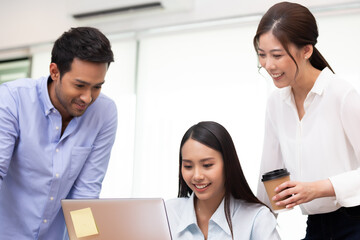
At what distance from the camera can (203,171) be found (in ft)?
5.58

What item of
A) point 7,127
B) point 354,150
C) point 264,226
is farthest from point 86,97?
point 354,150

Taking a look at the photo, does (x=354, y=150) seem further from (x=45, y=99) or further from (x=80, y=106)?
(x=45, y=99)

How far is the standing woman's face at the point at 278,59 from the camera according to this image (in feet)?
4.85

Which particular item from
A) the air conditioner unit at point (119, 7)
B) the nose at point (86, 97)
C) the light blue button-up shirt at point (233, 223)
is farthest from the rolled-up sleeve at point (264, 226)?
the air conditioner unit at point (119, 7)

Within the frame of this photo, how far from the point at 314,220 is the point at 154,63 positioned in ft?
8.28

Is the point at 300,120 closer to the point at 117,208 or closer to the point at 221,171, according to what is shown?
the point at 221,171

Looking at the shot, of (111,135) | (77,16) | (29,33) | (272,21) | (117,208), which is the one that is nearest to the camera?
(117,208)

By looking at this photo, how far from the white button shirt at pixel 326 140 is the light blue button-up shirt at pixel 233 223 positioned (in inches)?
5.7

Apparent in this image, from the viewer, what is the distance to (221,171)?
172 cm

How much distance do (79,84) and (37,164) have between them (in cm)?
33

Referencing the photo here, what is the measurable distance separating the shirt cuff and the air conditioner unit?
2.55 meters

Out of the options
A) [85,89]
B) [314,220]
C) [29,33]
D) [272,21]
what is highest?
[29,33]

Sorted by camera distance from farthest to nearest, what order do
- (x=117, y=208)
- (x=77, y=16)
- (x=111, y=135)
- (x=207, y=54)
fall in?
(x=77, y=16), (x=207, y=54), (x=111, y=135), (x=117, y=208)

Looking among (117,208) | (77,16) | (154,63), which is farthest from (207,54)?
(117,208)
